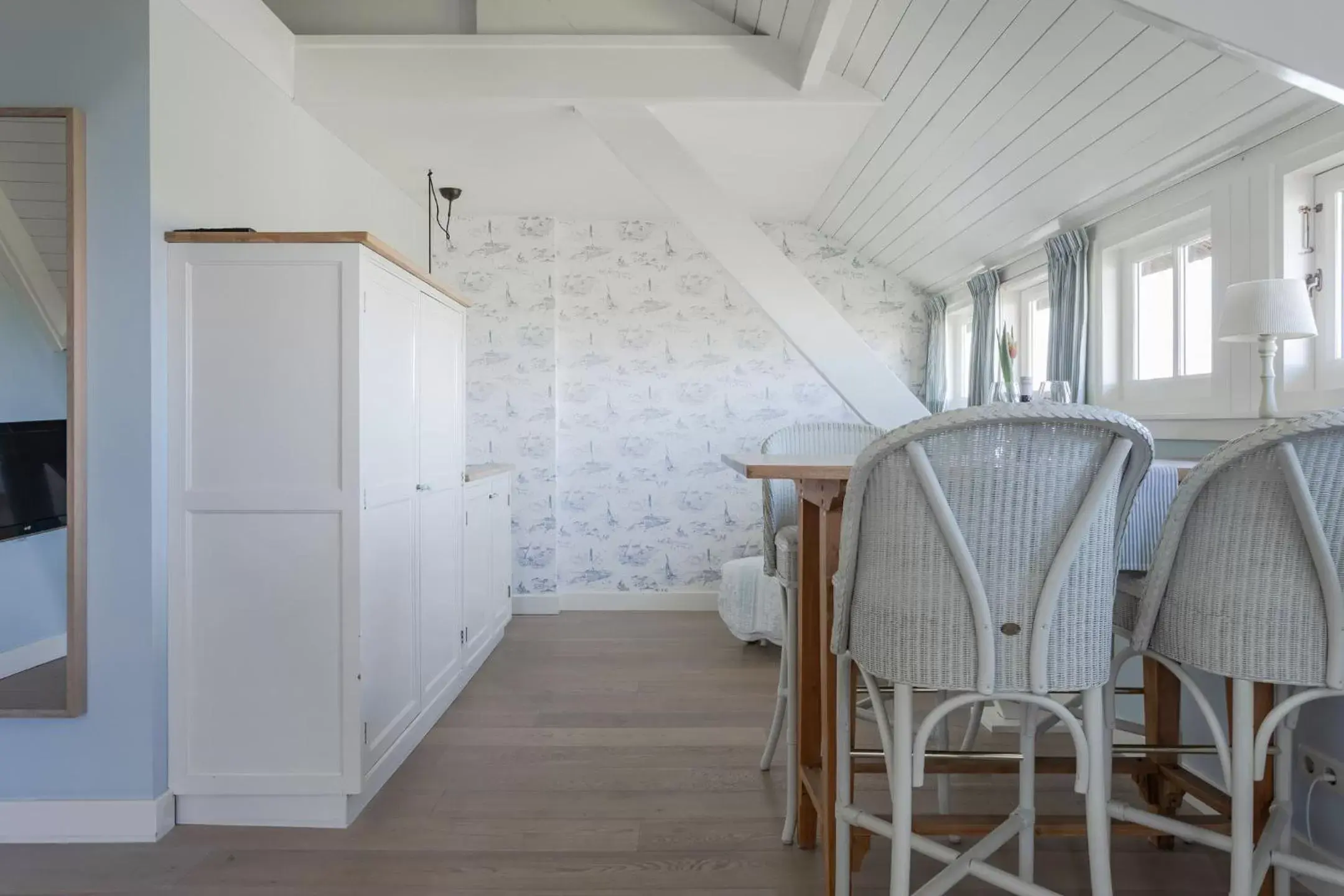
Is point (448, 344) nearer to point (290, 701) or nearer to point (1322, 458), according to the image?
point (290, 701)

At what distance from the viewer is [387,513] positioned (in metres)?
2.25

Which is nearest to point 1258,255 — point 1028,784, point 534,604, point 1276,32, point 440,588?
point 1276,32

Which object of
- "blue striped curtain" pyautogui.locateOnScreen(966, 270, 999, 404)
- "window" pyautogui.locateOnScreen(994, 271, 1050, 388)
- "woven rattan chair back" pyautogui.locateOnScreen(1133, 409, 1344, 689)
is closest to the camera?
"woven rattan chair back" pyautogui.locateOnScreen(1133, 409, 1344, 689)

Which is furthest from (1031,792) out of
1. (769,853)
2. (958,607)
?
(769,853)

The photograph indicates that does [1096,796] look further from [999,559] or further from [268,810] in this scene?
[268,810]

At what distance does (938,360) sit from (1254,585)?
3452mm

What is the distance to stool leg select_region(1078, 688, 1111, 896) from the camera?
1.27 m

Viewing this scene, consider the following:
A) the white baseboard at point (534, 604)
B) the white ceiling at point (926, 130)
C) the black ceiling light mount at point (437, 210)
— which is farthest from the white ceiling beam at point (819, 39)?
the white baseboard at point (534, 604)

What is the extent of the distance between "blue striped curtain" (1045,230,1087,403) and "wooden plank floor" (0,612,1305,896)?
1.42 m

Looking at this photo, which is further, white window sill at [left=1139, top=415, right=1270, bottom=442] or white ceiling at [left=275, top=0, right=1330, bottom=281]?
white window sill at [left=1139, top=415, right=1270, bottom=442]

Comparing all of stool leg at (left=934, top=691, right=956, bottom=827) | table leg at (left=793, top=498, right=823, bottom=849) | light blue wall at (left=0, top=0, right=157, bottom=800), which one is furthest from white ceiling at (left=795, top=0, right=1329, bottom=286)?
light blue wall at (left=0, top=0, right=157, bottom=800)

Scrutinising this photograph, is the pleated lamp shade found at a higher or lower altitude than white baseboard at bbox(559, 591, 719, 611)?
higher

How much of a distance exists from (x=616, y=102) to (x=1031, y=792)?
2.48 m

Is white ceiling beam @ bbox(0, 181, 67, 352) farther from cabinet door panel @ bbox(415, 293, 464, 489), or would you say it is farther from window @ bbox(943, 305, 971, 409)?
window @ bbox(943, 305, 971, 409)
